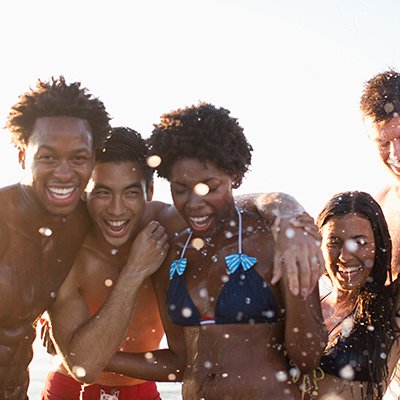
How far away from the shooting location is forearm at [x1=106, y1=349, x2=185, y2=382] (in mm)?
4496

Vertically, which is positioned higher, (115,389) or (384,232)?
(384,232)

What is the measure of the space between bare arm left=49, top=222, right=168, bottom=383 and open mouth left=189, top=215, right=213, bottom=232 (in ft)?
1.46

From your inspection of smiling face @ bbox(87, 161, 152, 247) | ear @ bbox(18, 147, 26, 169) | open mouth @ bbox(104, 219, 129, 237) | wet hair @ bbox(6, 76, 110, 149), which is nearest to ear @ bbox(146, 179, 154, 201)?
smiling face @ bbox(87, 161, 152, 247)

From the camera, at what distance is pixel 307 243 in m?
3.53

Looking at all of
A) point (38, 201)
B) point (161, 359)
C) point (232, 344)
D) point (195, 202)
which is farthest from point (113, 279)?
point (232, 344)

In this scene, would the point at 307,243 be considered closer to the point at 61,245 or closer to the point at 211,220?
the point at 211,220

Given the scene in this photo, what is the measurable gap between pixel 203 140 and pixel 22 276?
143 centimetres

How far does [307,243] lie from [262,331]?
2.29 ft

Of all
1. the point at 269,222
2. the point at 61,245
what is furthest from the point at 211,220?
the point at 61,245

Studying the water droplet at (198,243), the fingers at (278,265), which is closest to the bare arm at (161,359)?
the water droplet at (198,243)

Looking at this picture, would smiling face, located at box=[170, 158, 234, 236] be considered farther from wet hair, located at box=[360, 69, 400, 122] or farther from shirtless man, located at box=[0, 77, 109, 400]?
wet hair, located at box=[360, 69, 400, 122]

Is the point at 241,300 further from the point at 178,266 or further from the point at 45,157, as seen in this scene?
the point at 45,157

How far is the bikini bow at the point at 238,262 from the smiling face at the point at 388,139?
7.40ft

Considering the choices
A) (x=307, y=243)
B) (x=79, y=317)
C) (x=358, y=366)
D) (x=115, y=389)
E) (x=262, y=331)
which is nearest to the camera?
(x=307, y=243)
